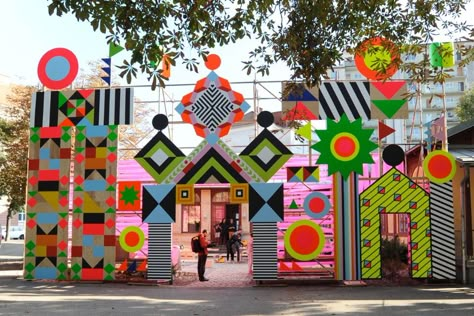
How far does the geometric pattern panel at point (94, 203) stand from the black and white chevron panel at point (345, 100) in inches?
224

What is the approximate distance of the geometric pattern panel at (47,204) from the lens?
14.7 metres

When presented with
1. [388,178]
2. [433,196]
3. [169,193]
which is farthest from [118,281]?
[433,196]

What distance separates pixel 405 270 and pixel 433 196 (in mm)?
2136

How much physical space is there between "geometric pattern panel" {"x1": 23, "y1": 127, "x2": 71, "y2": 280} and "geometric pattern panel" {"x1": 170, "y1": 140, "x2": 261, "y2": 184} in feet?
10.0

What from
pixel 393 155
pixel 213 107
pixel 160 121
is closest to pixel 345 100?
pixel 393 155

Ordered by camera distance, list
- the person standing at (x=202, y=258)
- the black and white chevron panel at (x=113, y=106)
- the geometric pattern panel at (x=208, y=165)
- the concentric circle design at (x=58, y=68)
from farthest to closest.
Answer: the concentric circle design at (x=58, y=68)
the black and white chevron panel at (x=113, y=106)
the person standing at (x=202, y=258)
the geometric pattern panel at (x=208, y=165)

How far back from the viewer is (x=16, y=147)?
906 inches

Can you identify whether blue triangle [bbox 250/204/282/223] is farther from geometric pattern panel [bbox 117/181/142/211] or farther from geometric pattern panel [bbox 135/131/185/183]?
geometric pattern panel [bbox 117/181/142/211]

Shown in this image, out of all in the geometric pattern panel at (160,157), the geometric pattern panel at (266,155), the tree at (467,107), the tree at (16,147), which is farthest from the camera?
the tree at (467,107)

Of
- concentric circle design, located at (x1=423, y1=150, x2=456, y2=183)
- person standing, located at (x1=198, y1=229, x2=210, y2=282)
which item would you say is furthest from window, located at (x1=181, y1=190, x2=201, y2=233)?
concentric circle design, located at (x1=423, y1=150, x2=456, y2=183)

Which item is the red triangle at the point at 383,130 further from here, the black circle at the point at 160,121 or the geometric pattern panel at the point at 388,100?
the black circle at the point at 160,121

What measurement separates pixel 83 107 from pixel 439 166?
31.6ft

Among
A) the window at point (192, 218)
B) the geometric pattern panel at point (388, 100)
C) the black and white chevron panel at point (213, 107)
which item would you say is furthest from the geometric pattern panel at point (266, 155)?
the window at point (192, 218)

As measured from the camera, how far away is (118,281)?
47.6ft
